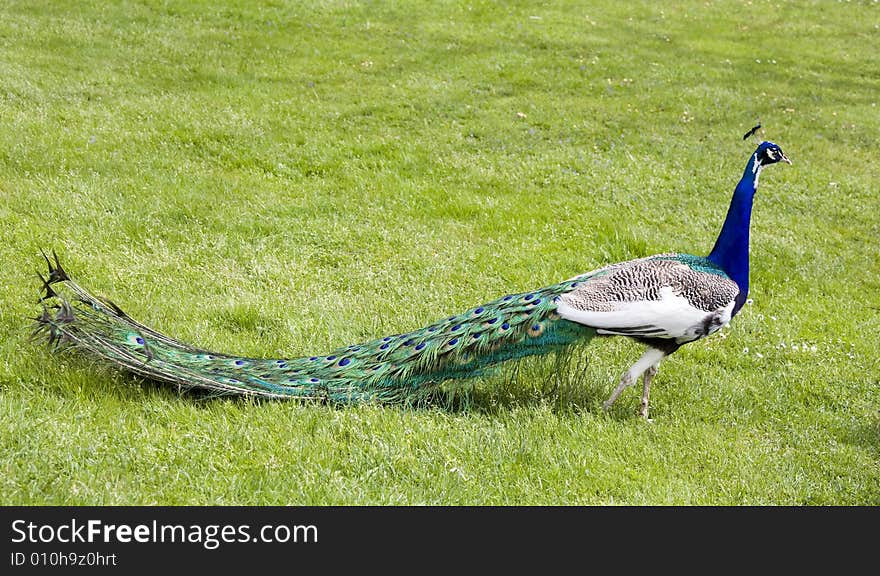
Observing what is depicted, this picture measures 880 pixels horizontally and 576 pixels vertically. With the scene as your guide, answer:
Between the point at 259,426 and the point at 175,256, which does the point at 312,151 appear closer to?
the point at 175,256

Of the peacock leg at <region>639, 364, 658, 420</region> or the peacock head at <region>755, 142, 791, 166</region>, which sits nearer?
the peacock leg at <region>639, 364, 658, 420</region>

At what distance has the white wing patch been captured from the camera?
17.3 ft

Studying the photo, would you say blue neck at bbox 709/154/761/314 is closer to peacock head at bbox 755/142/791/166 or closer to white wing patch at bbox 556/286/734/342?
peacock head at bbox 755/142/791/166

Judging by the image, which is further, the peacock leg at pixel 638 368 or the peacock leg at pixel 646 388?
the peacock leg at pixel 646 388

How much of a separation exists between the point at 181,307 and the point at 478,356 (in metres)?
2.71

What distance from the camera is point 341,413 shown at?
16.8ft

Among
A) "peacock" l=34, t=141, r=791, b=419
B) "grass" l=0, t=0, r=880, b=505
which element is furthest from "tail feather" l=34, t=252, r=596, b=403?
"grass" l=0, t=0, r=880, b=505

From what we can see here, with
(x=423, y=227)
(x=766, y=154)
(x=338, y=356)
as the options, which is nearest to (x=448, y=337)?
(x=338, y=356)

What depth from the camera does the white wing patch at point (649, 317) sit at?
17.3 feet

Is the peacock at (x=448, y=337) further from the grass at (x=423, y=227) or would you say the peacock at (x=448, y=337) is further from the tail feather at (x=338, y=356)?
the grass at (x=423, y=227)

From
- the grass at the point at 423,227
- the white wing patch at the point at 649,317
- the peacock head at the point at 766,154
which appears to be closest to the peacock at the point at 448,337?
the white wing patch at the point at 649,317

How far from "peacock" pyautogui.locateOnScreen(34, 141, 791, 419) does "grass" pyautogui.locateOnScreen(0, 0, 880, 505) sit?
170 mm

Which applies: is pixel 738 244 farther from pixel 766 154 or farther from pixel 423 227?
pixel 423 227

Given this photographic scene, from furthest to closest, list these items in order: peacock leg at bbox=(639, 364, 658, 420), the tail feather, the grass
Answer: peacock leg at bbox=(639, 364, 658, 420) < the tail feather < the grass
